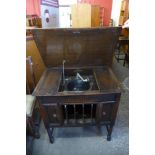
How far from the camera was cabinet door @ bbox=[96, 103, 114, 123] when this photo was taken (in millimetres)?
1201

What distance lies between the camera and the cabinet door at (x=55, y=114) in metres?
1.19

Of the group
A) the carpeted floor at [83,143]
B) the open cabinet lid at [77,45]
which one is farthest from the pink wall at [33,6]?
the carpeted floor at [83,143]

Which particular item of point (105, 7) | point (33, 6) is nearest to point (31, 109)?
point (33, 6)

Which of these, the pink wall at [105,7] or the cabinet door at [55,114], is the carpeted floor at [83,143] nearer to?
the cabinet door at [55,114]

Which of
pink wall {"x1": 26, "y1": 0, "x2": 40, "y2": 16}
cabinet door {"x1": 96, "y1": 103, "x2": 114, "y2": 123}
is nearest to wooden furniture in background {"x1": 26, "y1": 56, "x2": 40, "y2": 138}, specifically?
cabinet door {"x1": 96, "y1": 103, "x2": 114, "y2": 123}

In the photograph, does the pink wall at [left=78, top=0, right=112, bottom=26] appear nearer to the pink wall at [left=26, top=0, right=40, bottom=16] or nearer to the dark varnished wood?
the pink wall at [left=26, top=0, right=40, bottom=16]

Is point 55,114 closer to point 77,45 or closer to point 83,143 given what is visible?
point 83,143

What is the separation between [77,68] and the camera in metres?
1.56
